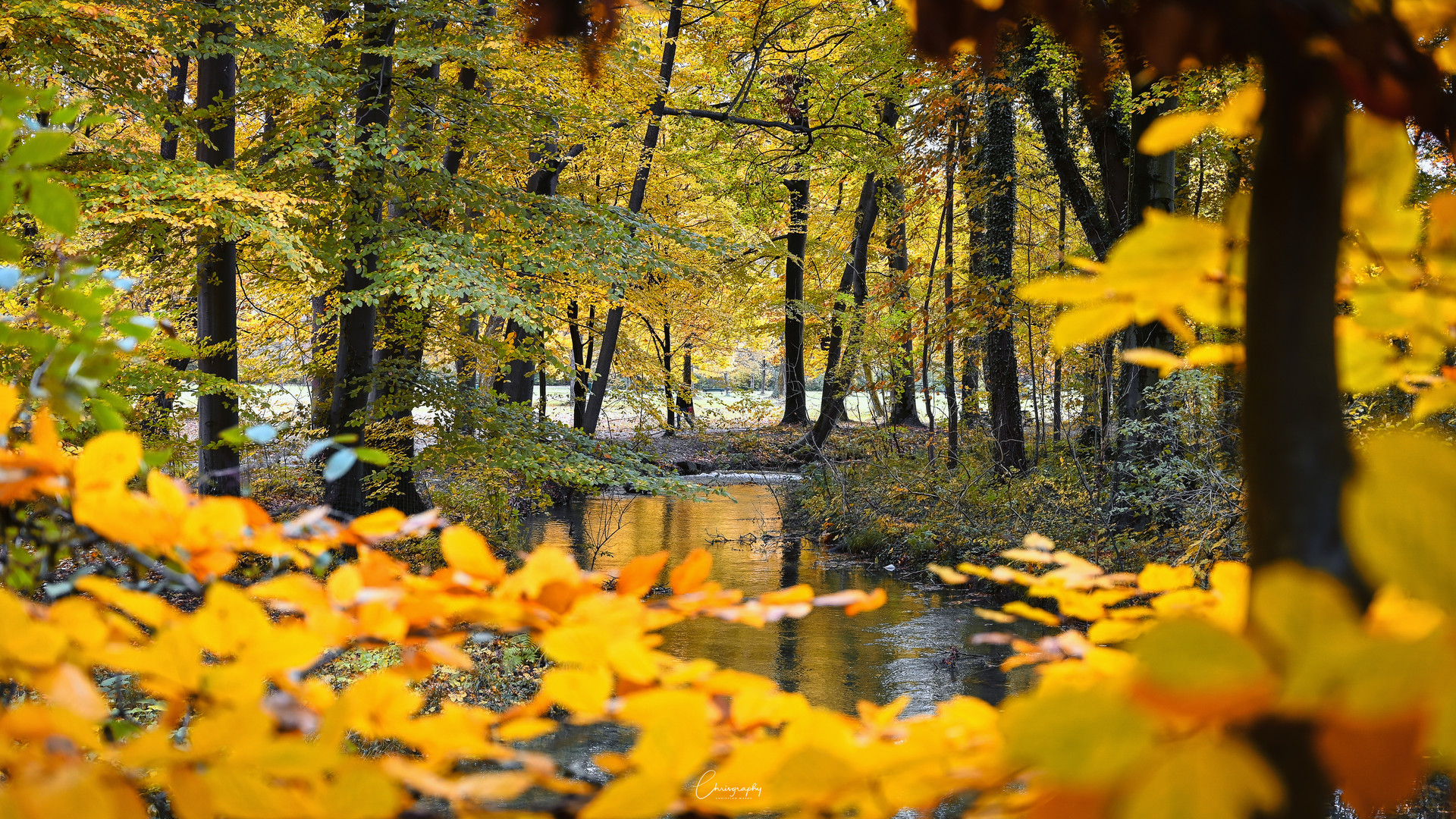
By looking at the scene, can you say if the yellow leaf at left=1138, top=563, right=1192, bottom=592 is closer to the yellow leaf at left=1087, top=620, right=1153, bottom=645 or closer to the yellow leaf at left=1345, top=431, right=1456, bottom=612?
the yellow leaf at left=1087, top=620, right=1153, bottom=645

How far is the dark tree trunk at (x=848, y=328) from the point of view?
1284 cm

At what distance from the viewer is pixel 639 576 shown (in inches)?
33.0

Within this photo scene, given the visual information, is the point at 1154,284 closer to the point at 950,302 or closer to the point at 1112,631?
the point at 1112,631

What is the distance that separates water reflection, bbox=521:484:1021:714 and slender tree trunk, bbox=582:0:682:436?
5.59 ft

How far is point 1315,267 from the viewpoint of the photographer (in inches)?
23.8

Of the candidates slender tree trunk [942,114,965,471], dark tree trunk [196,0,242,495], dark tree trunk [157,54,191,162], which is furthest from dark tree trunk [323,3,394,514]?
slender tree trunk [942,114,965,471]

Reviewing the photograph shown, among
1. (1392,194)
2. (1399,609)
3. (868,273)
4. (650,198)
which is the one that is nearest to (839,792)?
(1399,609)

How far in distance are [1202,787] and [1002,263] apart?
1038 centimetres

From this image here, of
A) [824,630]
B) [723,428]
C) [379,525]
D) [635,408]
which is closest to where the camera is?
[379,525]

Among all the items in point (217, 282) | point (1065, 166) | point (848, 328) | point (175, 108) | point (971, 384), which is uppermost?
point (1065, 166)

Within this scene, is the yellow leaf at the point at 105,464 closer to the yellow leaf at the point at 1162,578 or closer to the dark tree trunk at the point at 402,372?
the yellow leaf at the point at 1162,578

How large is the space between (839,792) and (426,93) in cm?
821

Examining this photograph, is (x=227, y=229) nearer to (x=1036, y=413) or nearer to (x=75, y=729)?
(x=75, y=729)

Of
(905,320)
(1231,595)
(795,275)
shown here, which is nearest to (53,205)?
(1231,595)
